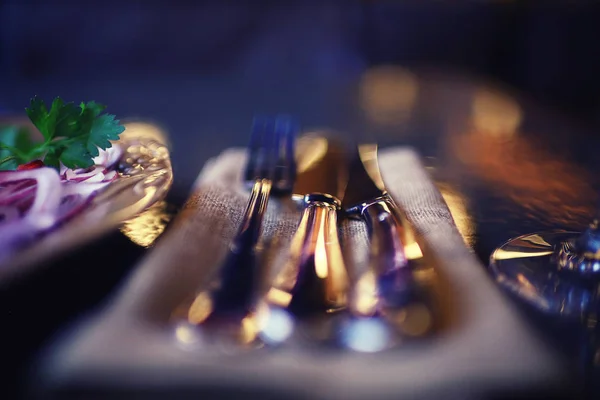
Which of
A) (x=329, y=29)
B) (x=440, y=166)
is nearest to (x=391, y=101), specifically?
(x=440, y=166)

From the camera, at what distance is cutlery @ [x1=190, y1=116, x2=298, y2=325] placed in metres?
0.32

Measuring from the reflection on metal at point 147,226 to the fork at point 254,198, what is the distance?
0.26ft

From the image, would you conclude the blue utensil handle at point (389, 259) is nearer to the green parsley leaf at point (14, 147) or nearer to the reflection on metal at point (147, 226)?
the reflection on metal at point (147, 226)

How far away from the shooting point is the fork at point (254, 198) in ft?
1.09

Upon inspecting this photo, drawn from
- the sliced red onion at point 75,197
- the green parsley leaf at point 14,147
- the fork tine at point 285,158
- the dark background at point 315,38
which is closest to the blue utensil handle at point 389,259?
the fork tine at point 285,158

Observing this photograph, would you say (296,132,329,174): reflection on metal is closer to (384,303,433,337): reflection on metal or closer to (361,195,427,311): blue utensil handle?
(361,195,427,311): blue utensil handle

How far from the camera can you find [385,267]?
0.37m

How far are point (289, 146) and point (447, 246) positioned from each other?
1.04 feet

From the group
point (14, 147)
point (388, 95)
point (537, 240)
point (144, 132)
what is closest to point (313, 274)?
point (537, 240)

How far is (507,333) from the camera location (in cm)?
31

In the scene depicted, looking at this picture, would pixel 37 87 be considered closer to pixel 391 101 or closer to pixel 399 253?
pixel 391 101

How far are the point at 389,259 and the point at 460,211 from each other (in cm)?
18

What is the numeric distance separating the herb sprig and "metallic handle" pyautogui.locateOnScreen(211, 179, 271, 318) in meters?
0.21

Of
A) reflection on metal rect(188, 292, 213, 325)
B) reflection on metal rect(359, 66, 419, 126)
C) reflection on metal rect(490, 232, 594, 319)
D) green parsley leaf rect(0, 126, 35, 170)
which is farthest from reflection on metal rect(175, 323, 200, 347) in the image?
reflection on metal rect(359, 66, 419, 126)
